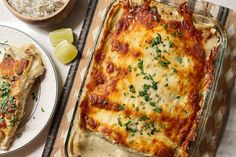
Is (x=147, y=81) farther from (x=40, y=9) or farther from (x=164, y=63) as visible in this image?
(x=40, y=9)

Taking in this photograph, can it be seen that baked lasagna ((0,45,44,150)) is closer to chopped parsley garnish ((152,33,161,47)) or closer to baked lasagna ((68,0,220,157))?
baked lasagna ((68,0,220,157))

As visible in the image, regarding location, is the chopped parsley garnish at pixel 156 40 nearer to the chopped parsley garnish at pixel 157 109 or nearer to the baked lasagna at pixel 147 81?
the baked lasagna at pixel 147 81

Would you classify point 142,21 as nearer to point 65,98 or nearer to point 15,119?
point 65,98

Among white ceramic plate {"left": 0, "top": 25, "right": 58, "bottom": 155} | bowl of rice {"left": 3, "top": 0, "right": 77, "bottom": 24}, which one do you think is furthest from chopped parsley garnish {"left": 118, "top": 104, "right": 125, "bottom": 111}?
bowl of rice {"left": 3, "top": 0, "right": 77, "bottom": 24}

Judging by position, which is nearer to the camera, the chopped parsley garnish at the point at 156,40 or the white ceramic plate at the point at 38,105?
the chopped parsley garnish at the point at 156,40

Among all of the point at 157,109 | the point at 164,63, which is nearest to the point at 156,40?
the point at 164,63

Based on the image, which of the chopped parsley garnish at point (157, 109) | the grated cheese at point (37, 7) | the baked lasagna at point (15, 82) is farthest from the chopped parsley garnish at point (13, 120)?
the chopped parsley garnish at point (157, 109)
